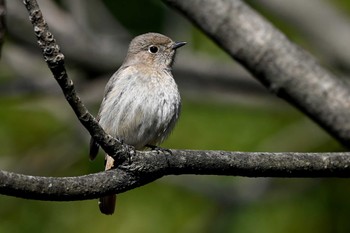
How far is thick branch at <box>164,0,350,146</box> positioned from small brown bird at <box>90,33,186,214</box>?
1.61 ft

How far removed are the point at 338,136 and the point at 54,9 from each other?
3184mm

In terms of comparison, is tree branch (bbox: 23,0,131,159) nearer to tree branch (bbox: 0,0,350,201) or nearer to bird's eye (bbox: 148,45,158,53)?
tree branch (bbox: 0,0,350,201)

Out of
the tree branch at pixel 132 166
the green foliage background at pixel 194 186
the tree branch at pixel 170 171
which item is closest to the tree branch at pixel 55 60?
the tree branch at pixel 132 166

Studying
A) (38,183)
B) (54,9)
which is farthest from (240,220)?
(38,183)

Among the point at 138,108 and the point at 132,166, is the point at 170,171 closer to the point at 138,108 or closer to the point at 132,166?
the point at 132,166

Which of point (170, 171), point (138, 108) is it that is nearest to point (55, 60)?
point (170, 171)

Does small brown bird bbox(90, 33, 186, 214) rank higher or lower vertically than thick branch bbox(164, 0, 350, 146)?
lower

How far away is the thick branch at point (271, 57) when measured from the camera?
4.68 metres

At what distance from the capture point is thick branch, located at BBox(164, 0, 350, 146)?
4684 mm

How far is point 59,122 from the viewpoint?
718 centimetres

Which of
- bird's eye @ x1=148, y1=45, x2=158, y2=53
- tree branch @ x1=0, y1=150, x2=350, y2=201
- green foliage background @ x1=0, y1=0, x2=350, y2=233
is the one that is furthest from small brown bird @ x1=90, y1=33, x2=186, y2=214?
tree branch @ x1=0, y1=150, x2=350, y2=201

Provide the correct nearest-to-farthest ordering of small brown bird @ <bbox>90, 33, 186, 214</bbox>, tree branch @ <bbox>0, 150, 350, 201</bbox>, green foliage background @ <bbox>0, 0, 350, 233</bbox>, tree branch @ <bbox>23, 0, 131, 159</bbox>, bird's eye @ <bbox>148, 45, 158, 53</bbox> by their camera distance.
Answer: tree branch @ <bbox>23, 0, 131, 159</bbox> → tree branch @ <bbox>0, 150, 350, 201</bbox> → small brown bird @ <bbox>90, 33, 186, 214</bbox> → bird's eye @ <bbox>148, 45, 158, 53</bbox> → green foliage background @ <bbox>0, 0, 350, 233</bbox>

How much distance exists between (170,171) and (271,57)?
1.63 metres

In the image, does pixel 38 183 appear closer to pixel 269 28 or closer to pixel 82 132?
pixel 269 28
